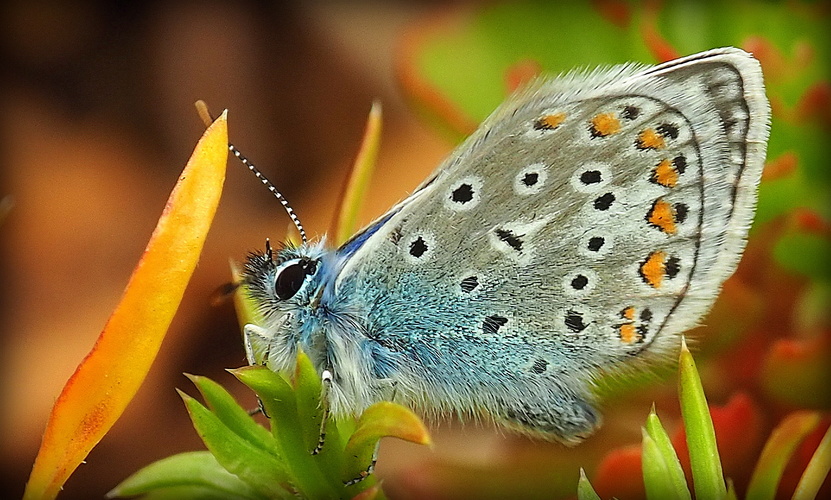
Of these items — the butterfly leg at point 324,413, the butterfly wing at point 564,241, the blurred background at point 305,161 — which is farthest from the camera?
A: the blurred background at point 305,161

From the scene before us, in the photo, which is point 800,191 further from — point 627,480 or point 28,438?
point 28,438

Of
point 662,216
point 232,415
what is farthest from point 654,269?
point 232,415

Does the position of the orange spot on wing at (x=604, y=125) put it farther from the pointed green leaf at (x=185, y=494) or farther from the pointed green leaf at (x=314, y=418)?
the pointed green leaf at (x=185, y=494)

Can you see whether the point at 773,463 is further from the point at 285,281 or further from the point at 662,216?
the point at 285,281

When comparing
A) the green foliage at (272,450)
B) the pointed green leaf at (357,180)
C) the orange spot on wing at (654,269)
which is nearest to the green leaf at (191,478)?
the green foliage at (272,450)

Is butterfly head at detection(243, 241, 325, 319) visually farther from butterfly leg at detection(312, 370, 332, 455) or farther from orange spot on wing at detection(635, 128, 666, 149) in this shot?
orange spot on wing at detection(635, 128, 666, 149)

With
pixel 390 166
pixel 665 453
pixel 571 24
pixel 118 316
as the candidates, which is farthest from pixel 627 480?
pixel 390 166

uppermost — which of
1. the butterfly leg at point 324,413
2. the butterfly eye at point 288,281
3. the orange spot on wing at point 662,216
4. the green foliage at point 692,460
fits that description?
the butterfly eye at point 288,281
